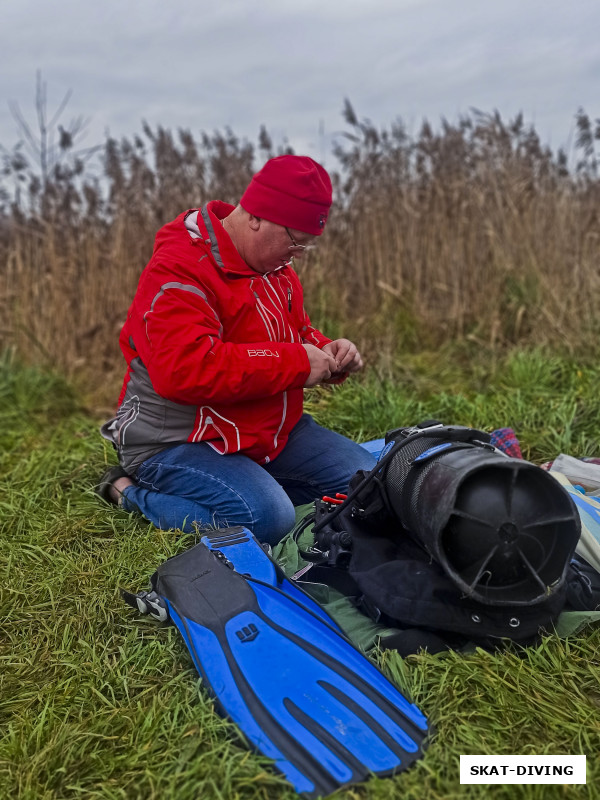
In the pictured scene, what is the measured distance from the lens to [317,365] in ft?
8.79

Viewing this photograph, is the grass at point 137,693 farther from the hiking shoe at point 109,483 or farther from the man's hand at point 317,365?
the man's hand at point 317,365

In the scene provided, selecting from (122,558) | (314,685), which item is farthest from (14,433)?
(314,685)

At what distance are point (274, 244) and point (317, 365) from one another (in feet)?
1.52

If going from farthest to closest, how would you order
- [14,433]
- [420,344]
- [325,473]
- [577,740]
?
[420,344], [14,433], [325,473], [577,740]

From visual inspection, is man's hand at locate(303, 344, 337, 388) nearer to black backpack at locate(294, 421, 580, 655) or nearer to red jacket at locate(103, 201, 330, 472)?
red jacket at locate(103, 201, 330, 472)

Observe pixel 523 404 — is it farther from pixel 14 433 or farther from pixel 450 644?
pixel 14 433

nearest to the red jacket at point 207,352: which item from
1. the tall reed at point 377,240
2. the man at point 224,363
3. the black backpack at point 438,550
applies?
the man at point 224,363

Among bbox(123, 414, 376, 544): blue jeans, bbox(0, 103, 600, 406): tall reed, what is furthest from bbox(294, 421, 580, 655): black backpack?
bbox(0, 103, 600, 406): tall reed

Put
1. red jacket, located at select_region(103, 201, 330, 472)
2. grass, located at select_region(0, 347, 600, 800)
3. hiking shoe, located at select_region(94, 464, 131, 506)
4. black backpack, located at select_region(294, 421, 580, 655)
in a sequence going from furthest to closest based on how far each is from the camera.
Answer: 1. hiking shoe, located at select_region(94, 464, 131, 506)
2. red jacket, located at select_region(103, 201, 330, 472)
3. black backpack, located at select_region(294, 421, 580, 655)
4. grass, located at select_region(0, 347, 600, 800)

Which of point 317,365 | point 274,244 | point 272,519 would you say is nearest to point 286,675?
point 272,519

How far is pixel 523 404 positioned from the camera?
404 centimetres

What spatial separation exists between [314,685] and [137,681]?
0.51m

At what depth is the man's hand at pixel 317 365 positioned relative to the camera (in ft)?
8.75

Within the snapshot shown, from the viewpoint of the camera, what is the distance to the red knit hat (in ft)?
→ 8.39
